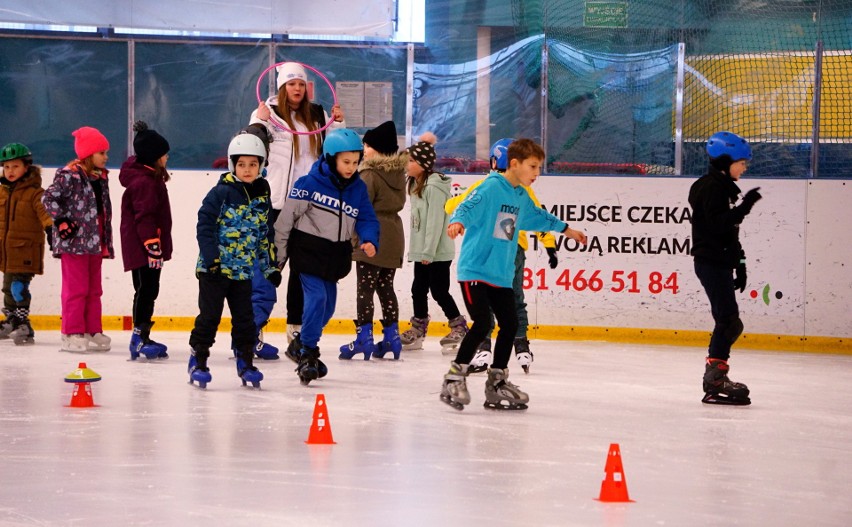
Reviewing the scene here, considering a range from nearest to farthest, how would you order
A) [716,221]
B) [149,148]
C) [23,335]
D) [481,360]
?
[716,221]
[481,360]
[149,148]
[23,335]

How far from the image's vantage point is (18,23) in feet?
39.0

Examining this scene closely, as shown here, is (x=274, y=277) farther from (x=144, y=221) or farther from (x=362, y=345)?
(x=362, y=345)

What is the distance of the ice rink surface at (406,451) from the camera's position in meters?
4.08

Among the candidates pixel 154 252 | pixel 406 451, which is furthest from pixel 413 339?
pixel 406 451

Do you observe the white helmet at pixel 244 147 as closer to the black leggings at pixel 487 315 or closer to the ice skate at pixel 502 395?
the black leggings at pixel 487 315

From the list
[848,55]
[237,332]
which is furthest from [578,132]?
[237,332]

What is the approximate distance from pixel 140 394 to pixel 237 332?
0.63 m

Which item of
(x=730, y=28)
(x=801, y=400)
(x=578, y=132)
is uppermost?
(x=730, y=28)

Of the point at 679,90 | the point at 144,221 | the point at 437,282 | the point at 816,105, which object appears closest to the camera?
the point at 144,221

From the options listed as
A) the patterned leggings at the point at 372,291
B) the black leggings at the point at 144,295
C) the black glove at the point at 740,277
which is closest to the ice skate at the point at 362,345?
the patterned leggings at the point at 372,291

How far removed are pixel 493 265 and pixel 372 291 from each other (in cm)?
249

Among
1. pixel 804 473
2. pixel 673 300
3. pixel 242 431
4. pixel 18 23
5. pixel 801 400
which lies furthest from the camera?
pixel 18 23

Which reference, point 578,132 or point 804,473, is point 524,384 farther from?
point 578,132

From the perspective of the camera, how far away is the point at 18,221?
9430mm
